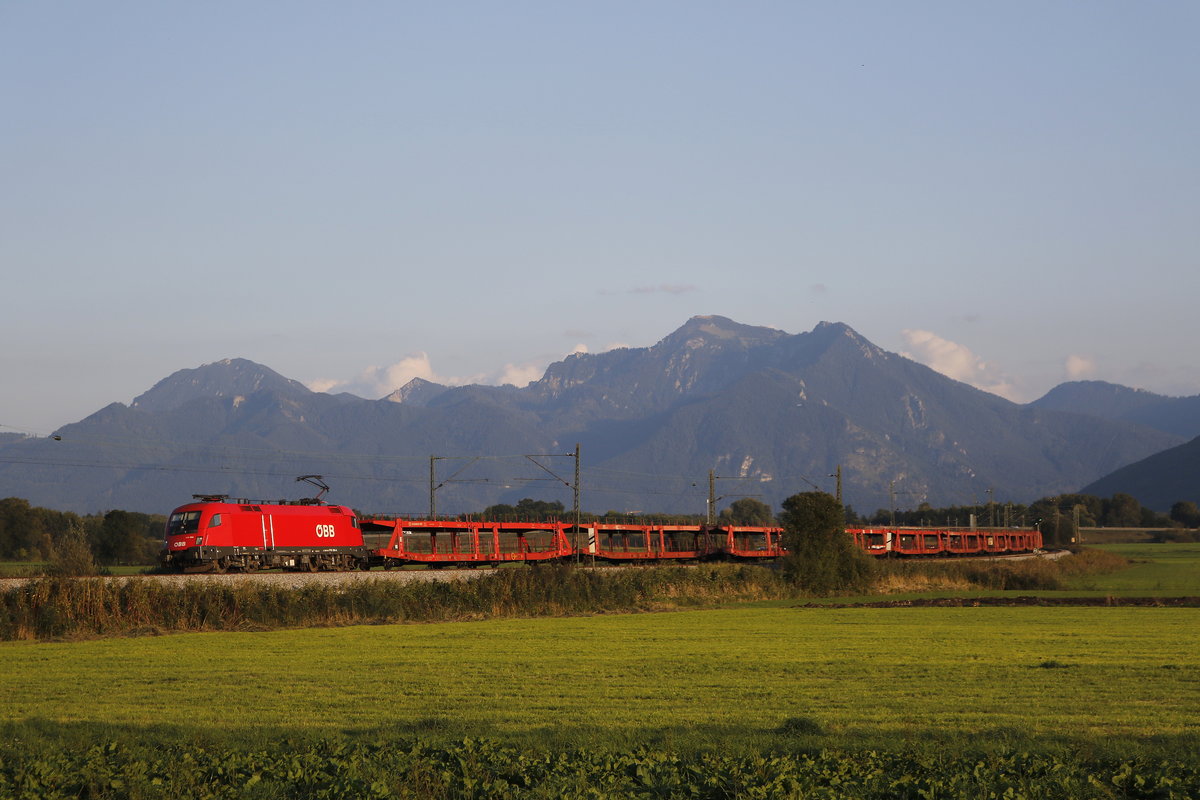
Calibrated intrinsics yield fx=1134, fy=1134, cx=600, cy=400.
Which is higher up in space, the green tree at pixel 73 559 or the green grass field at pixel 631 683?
the green tree at pixel 73 559

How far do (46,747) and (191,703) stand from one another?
20.1 ft

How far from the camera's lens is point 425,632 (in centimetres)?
3822

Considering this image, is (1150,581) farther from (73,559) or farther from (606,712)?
(606,712)

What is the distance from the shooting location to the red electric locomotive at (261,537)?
5838cm

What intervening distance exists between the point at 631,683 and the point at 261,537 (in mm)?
41985

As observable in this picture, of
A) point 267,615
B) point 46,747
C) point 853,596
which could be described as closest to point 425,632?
point 267,615

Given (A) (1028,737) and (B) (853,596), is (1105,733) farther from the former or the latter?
(B) (853,596)

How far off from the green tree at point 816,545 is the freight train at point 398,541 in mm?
2210

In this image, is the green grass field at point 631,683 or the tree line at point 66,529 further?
the tree line at point 66,529

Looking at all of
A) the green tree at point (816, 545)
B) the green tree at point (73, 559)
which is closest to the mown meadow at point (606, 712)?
the green tree at point (73, 559)

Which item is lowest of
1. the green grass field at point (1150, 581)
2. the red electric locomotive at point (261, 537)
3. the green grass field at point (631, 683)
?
the green grass field at point (1150, 581)

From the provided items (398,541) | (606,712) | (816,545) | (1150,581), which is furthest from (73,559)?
(1150,581)

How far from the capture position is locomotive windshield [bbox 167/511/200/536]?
58.4 m

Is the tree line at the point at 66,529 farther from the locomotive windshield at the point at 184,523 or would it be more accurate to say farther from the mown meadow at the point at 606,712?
the mown meadow at the point at 606,712
